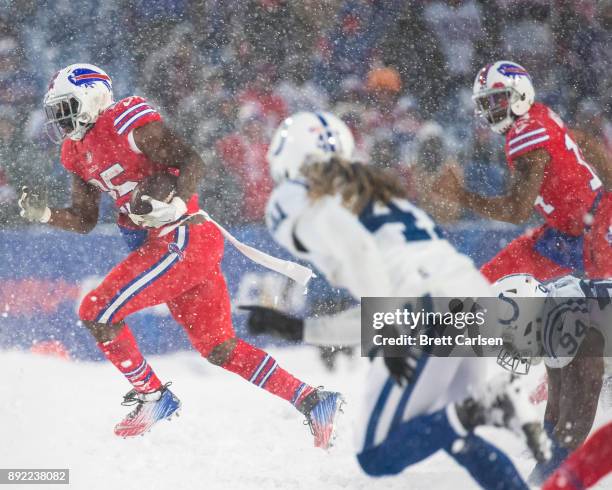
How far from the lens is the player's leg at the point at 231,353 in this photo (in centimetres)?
410

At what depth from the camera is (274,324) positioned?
265 centimetres

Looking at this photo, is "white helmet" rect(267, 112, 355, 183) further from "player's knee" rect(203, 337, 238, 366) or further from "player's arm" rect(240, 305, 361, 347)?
"player's knee" rect(203, 337, 238, 366)

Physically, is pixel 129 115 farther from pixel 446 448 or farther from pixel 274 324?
pixel 446 448

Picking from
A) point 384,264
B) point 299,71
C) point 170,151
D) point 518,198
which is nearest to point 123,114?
point 170,151

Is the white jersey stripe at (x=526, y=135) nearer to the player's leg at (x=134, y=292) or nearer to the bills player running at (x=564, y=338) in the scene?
the bills player running at (x=564, y=338)

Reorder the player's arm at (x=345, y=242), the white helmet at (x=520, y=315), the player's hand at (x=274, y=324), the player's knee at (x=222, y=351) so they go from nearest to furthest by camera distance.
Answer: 1. the player's arm at (x=345, y=242)
2. the player's hand at (x=274, y=324)
3. the white helmet at (x=520, y=315)
4. the player's knee at (x=222, y=351)

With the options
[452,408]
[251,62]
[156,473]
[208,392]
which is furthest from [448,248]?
[251,62]

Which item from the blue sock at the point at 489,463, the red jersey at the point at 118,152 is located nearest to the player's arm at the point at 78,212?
the red jersey at the point at 118,152

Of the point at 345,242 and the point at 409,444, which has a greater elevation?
the point at 345,242

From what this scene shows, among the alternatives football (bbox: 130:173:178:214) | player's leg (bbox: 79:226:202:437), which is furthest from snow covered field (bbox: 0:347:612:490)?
football (bbox: 130:173:178:214)

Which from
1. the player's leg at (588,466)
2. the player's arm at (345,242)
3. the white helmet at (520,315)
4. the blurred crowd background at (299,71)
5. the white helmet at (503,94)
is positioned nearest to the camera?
the player's arm at (345,242)

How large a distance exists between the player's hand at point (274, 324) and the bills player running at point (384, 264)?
0.36 feet

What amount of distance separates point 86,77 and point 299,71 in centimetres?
301

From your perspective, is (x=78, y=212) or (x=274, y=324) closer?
(x=274, y=324)
